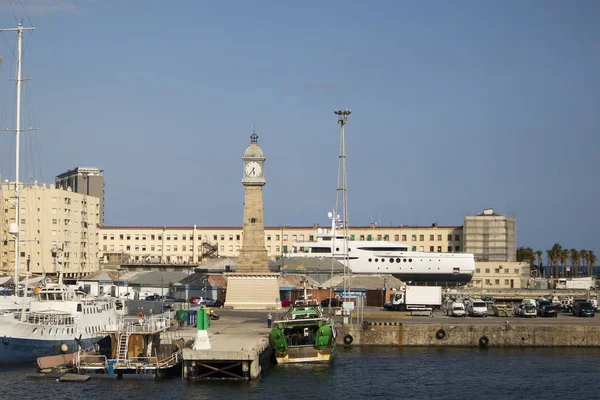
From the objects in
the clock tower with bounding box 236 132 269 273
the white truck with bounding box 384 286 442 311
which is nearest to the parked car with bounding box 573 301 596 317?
the white truck with bounding box 384 286 442 311

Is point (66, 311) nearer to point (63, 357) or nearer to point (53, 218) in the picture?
point (63, 357)

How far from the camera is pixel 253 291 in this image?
85500 millimetres

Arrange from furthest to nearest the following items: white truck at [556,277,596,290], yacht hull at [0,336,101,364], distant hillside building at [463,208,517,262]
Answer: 1. distant hillside building at [463,208,517,262]
2. white truck at [556,277,596,290]
3. yacht hull at [0,336,101,364]

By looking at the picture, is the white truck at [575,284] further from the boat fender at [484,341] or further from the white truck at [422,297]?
the boat fender at [484,341]

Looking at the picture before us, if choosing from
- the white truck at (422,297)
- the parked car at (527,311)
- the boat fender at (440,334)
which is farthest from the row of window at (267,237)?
the boat fender at (440,334)

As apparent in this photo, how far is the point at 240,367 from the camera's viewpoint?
47.5 meters

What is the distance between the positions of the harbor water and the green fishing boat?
2.33 ft

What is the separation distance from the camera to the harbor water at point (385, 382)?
44.1 meters

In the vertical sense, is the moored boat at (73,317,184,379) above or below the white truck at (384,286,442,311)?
below

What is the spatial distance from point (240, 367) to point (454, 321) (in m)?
26.0

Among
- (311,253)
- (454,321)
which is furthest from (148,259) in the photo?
(454,321)

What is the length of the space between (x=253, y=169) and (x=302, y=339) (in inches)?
1340

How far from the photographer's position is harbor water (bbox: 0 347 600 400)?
145 feet

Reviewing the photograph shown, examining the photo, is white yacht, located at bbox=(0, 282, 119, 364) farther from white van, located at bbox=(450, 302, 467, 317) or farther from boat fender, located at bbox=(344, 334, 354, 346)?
white van, located at bbox=(450, 302, 467, 317)
